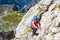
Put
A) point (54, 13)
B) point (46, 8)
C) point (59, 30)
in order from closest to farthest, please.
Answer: point (59, 30) → point (54, 13) → point (46, 8)

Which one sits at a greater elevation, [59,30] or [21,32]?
Answer: [59,30]

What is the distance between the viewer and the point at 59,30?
32906mm

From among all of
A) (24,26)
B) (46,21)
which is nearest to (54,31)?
(46,21)

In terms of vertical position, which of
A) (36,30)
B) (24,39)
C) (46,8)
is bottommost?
(24,39)

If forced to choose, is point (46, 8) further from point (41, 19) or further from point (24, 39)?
point (24, 39)

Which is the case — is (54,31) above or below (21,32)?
above

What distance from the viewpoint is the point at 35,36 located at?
39.9 metres

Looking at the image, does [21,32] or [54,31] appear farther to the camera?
[21,32]

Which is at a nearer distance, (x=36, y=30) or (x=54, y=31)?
(x=54, y=31)

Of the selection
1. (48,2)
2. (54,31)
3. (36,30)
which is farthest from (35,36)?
(48,2)

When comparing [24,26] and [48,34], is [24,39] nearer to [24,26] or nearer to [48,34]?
[24,26]

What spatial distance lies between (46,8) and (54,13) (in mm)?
7463

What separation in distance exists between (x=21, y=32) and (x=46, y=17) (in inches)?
335

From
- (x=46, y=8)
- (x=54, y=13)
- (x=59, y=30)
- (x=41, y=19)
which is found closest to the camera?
(x=59, y=30)
